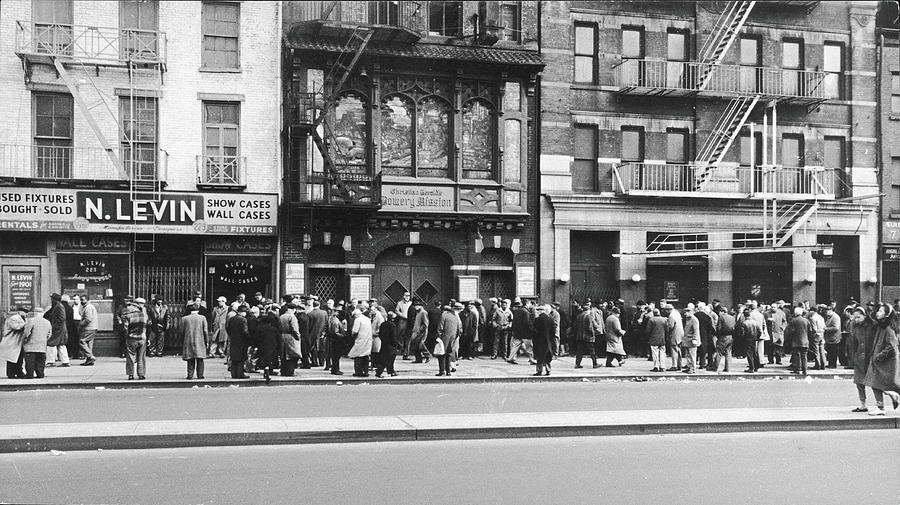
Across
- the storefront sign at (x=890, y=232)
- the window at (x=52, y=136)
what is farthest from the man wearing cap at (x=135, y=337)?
the storefront sign at (x=890, y=232)

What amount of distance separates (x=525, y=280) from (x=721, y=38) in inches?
428

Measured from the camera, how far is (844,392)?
18.1m

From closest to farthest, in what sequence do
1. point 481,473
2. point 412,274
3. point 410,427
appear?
point 481,473 < point 410,427 < point 412,274

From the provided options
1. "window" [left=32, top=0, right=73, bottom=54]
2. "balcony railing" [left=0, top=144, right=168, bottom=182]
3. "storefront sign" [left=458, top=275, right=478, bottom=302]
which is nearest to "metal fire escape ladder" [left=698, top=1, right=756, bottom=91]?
"storefront sign" [left=458, top=275, right=478, bottom=302]

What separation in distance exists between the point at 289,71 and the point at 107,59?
16.8ft

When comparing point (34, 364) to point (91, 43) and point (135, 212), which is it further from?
point (91, 43)

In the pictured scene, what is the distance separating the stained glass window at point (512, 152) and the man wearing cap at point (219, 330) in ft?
32.4

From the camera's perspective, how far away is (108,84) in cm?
2472

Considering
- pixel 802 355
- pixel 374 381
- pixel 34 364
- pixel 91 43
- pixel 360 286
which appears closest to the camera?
pixel 34 364

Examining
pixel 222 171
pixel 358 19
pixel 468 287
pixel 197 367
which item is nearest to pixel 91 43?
pixel 222 171

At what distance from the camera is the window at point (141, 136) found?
81.9ft

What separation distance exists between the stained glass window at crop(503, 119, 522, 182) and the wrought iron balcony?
4.16 m

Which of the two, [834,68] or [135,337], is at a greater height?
[834,68]

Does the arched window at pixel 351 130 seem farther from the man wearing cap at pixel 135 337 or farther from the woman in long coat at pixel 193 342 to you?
the man wearing cap at pixel 135 337
